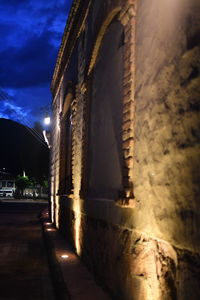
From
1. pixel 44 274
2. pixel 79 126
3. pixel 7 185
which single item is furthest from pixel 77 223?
pixel 7 185

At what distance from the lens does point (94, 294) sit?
15.8 feet

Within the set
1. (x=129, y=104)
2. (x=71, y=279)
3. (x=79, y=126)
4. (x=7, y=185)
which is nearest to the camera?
(x=129, y=104)

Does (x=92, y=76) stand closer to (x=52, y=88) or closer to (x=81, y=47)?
(x=81, y=47)

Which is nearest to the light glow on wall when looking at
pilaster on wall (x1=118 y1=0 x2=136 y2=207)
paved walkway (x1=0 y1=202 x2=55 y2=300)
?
paved walkway (x1=0 y1=202 x2=55 y2=300)

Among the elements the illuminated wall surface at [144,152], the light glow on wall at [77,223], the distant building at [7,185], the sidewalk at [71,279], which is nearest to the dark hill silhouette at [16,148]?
the distant building at [7,185]

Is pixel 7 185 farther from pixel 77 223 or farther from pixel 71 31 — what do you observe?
pixel 77 223

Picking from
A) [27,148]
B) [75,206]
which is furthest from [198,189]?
[27,148]

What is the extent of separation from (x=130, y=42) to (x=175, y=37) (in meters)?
1.28

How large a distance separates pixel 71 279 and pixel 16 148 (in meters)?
138

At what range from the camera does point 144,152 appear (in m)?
3.73

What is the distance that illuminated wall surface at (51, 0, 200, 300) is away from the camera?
276 cm

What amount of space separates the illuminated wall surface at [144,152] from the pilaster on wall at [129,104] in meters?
0.01

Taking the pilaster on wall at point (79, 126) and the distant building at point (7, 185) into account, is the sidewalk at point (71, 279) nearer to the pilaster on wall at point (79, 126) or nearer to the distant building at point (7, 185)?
the pilaster on wall at point (79, 126)

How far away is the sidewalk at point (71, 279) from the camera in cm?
479
